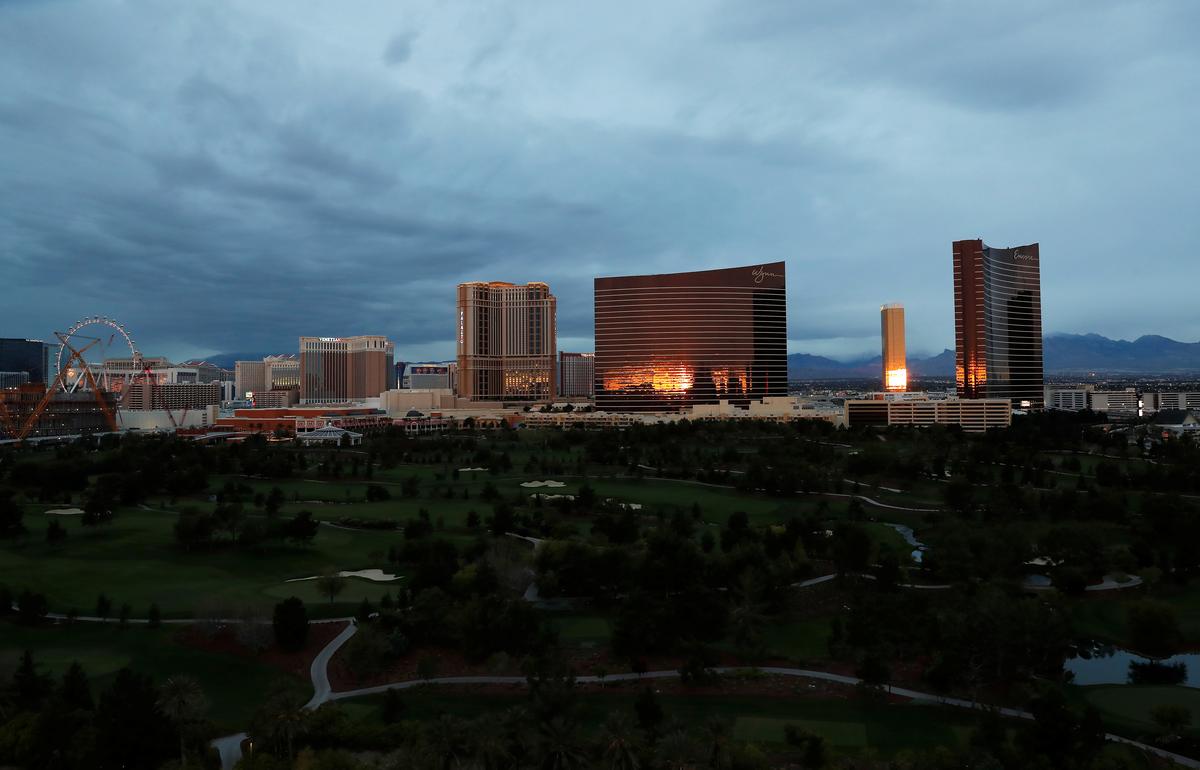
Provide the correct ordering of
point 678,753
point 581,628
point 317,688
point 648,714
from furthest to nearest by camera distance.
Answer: point 581,628
point 317,688
point 648,714
point 678,753

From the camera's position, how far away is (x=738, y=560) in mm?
47969

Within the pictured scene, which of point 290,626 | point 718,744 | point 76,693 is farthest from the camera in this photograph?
point 290,626

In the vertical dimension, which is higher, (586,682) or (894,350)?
(894,350)

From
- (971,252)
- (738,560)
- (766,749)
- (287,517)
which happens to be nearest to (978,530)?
(738,560)

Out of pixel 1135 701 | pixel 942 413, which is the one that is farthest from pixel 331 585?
pixel 942 413

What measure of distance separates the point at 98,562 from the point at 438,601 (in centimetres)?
2503

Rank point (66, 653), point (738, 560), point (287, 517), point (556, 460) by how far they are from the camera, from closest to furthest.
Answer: point (66, 653) → point (738, 560) → point (287, 517) → point (556, 460)

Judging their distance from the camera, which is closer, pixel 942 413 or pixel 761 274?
pixel 942 413

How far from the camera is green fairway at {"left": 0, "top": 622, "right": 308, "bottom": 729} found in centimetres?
3406

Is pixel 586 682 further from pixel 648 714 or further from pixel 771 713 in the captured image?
pixel 771 713

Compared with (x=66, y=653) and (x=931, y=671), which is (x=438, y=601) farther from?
(x=931, y=671)

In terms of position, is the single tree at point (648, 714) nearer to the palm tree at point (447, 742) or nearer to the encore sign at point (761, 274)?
the palm tree at point (447, 742)

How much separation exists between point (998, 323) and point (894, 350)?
1994 centimetres

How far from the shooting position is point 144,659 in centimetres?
3678
